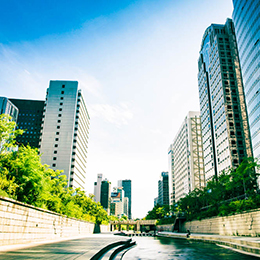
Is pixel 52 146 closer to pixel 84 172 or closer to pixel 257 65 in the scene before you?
pixel 84 172

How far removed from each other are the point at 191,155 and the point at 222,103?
44767mm

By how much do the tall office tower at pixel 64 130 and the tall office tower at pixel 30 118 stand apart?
37.7 metres

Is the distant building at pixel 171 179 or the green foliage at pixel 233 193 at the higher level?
the distant building at pixel 171 179

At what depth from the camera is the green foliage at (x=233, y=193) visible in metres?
36.9

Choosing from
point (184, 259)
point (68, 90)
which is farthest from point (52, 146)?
point (184, 259)

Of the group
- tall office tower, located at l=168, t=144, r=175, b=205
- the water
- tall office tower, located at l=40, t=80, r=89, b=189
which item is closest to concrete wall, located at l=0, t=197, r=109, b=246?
the water

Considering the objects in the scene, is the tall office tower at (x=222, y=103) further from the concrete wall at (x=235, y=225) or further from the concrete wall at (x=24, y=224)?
the concrete wall at (x=24, y=224)

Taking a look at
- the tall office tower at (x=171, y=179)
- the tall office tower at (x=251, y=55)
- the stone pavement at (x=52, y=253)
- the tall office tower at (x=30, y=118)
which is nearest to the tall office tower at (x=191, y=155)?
the tall office tower at (x=171, y=179)

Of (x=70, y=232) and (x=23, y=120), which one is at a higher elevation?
(x=23, y=120)

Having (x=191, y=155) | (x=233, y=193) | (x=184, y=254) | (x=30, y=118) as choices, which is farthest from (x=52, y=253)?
(x=30, y=118)

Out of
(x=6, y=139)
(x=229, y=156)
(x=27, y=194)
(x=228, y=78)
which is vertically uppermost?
(x=228, y=78)

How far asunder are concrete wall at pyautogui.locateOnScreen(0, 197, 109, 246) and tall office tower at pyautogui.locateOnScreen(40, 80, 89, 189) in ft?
268

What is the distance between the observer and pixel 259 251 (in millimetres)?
15320

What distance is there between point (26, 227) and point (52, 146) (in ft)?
306
